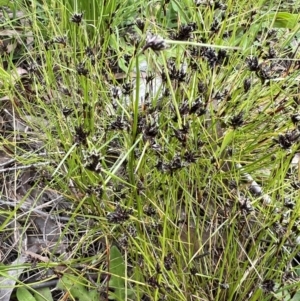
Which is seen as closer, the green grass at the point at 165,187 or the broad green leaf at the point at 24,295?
the green grass at the point at 165,187

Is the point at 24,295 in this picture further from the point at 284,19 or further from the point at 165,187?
the point at 284,19

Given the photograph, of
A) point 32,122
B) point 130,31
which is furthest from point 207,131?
point 130,31

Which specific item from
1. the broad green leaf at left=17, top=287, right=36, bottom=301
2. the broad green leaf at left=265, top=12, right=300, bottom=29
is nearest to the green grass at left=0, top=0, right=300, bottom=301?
the broad green leaf at left=17, top=287, right=36, bottom=301

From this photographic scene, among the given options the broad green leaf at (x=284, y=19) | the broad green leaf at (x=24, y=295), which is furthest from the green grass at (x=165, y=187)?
the broad green leaf at (x=284, y=19)

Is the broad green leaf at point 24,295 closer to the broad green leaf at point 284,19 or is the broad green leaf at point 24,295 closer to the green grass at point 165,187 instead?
the green grass at point 165,187

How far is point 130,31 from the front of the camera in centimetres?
161

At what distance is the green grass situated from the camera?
0.86 meters

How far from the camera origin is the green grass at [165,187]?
855 mm

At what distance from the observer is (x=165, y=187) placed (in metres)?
0.96

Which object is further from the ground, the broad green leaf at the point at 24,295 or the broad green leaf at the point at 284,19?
the broad green leaf at the point at 284,19

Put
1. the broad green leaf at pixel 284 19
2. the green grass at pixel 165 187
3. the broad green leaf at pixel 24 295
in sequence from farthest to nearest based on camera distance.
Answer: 1. the broad green leaf at pixel 284 19
2. the broad green leaf at pixel 24 295
3. the green grass at pixel 165 187

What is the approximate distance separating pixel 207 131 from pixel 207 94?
76mm

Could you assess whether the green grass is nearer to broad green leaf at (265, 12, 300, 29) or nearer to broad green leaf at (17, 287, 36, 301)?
broad green leaf at (17, 287, 36, 301)

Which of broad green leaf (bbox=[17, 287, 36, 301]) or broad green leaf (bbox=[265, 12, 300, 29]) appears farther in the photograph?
broad green leaf (bbox=[265, 12, 300, 29])
